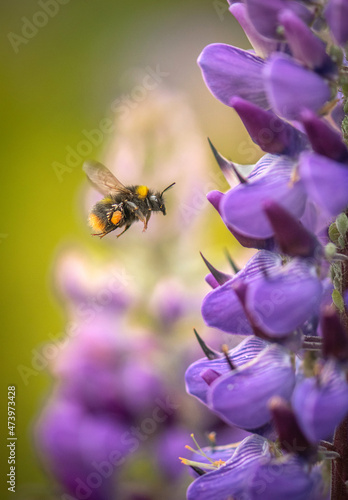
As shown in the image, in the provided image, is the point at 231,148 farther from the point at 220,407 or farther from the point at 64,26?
the point at 220,407

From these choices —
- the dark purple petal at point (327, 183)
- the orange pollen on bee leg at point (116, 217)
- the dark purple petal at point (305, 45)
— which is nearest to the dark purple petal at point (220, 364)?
Result: the dark purple petal at point (327, 183)

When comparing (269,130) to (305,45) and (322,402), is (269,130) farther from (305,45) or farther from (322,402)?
(322,402)

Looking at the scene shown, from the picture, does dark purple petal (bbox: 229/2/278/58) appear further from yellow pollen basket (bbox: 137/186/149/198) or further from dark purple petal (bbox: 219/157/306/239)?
yellow pollen basket (bbox: 137/186/149/198)

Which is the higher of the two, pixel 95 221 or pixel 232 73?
pixel 232 73

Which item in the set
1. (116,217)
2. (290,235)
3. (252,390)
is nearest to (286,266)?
(290,235)

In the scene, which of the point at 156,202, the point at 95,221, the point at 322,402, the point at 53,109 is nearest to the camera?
the point at 322,402

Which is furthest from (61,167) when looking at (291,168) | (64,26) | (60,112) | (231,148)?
(291,168)

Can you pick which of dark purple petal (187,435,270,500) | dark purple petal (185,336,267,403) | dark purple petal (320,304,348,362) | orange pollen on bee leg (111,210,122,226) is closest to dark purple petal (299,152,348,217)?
dark purple petal (320,304,348,362)
